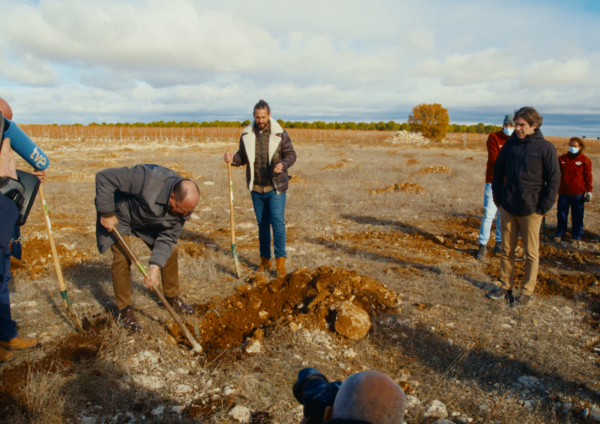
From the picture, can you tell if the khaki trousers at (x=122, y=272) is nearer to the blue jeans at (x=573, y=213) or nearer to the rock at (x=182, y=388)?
the rock at (x=182, y=388)

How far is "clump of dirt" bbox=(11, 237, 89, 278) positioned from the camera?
499cm

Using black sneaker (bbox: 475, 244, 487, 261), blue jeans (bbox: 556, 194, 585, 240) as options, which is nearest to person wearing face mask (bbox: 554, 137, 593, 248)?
blue jeans (bbox: 556, 194, 585, 240)

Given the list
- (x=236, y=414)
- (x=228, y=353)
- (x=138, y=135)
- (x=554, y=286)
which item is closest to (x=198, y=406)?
(x=236, y=414)

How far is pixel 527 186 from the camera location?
3.89 m

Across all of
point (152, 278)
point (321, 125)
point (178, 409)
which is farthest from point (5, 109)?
point (321, 125)

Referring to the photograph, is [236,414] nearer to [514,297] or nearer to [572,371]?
[572,371]

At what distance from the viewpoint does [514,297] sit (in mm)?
4223

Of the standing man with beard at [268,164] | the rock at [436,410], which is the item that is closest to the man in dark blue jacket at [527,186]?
the rock at [436,410]

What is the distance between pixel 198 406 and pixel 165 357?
2.26 ft

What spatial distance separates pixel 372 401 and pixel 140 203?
2.78 meters

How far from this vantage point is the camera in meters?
1.22

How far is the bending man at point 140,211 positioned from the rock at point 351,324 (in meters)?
1.71

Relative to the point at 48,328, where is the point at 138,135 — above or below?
above

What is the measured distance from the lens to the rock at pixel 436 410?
2.56 meters
